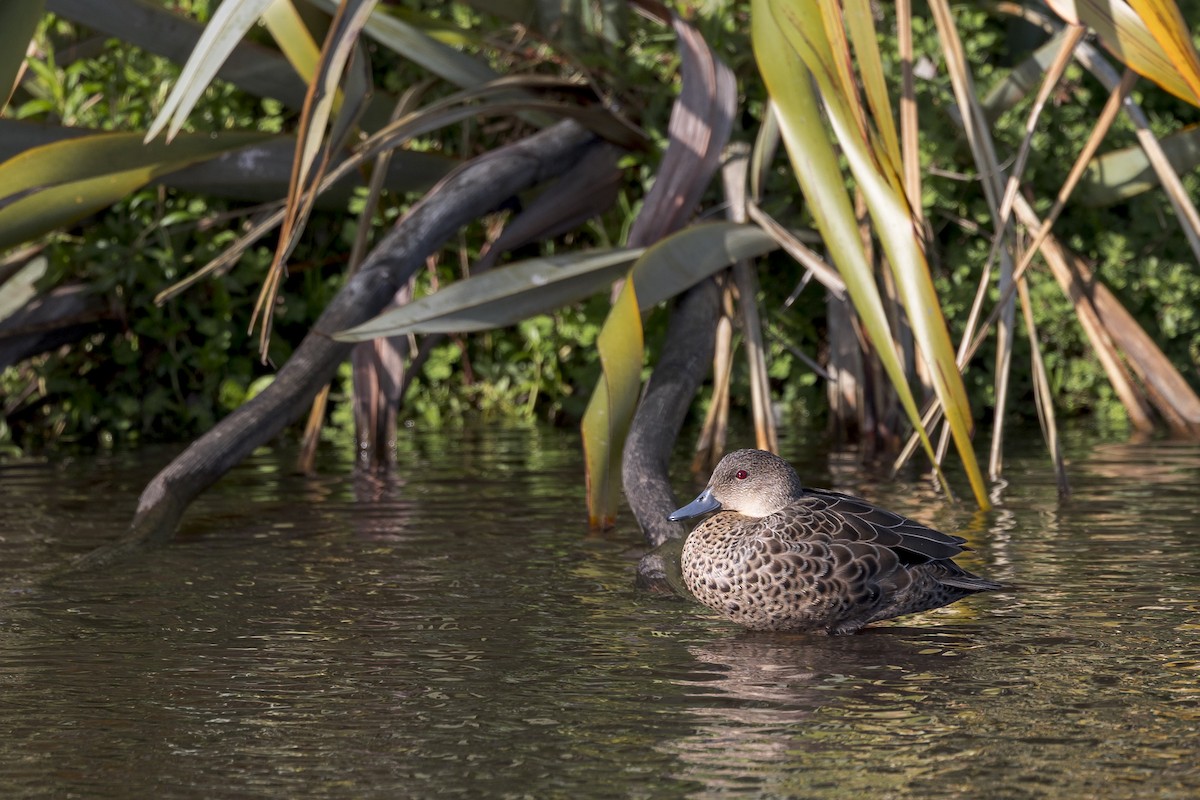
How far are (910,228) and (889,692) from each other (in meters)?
1.44

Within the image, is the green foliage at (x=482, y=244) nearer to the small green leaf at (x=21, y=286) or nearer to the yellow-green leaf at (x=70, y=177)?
the small green leaf at (x=21, y=286)

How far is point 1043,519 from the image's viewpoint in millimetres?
6555

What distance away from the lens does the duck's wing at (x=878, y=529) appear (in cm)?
482

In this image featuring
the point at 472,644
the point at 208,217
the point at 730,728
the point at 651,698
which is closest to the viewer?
the point at 730,728

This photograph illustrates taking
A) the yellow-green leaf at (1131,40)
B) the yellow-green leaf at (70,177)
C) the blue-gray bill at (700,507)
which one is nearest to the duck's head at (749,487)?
the blue-gray bill at (700,507)

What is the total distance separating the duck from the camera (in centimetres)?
471

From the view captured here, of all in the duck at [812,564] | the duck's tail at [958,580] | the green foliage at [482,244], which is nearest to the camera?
the duck at [812,564]

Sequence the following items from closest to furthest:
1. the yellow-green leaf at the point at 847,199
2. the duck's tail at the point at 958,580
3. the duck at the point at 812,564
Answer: the duck at the point at 812,564 < the duck's tail at the point at 958,580 < the yellow-green leaf at the point at 847,199

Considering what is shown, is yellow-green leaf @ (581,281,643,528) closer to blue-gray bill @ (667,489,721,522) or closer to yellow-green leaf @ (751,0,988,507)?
blue-gray bill @ (667,489,721,522)

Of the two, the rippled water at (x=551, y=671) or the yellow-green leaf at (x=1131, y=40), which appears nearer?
the rippled water at (x=551, y=671)

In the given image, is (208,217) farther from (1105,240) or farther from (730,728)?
(730,728)

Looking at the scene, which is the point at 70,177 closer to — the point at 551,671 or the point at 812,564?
the point at 551,671

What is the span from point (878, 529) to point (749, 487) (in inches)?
15.2

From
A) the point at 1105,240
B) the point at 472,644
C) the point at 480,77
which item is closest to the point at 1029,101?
the point at 1105,240
